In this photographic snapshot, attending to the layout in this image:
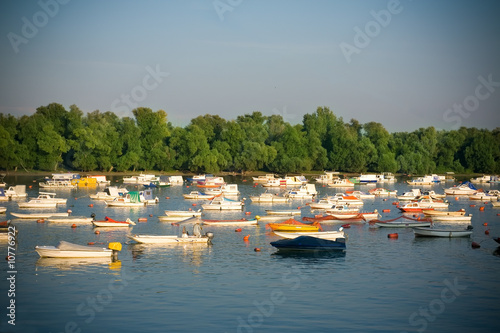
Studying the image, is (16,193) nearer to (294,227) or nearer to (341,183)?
(294,227)

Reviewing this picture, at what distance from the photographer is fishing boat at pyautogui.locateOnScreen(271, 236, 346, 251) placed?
52.8m

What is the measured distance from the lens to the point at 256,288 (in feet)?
138

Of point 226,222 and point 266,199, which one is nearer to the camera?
point 226,222

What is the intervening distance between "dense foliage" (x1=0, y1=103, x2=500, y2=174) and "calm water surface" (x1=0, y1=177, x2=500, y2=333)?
10062cm

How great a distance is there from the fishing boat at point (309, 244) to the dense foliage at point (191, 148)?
11059 cm

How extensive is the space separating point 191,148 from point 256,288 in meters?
132

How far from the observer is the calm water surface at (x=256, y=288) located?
115 feet

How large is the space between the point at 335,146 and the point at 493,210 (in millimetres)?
104204

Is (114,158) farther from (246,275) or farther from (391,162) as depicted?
(246,275)

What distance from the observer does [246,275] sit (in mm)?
45438

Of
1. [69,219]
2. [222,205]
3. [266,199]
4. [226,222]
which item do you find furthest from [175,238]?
[266,199]

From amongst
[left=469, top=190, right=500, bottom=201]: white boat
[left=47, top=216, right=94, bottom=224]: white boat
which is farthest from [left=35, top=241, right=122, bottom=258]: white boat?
[left=469, top=190, right=500, bottom=201]: white boat

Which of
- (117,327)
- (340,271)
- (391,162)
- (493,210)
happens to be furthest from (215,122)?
(117,327)

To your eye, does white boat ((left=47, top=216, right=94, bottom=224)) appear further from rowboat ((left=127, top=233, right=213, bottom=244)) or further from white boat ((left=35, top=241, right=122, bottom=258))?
white boat ((left=35, top=241, right=122, bottom=258))
